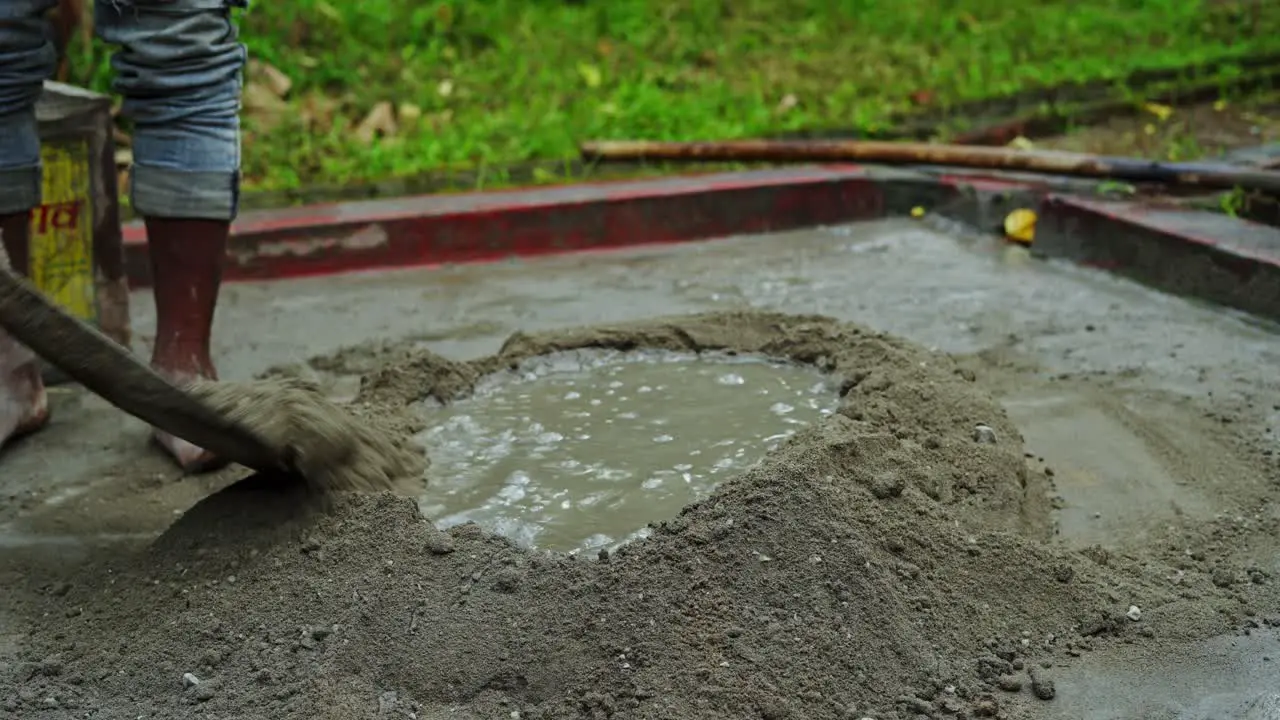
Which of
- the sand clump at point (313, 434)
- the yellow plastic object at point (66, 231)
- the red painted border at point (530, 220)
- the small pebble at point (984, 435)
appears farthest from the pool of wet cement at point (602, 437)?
the red painted border at point (530, 220)

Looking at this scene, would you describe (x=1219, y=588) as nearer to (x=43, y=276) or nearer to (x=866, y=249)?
(x=866, y=249)

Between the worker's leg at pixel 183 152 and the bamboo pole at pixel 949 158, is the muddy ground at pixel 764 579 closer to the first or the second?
the worker's leg at pixel 183 152

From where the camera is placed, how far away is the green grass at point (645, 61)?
18.0 ft

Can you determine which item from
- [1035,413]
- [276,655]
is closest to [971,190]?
[1035,413]

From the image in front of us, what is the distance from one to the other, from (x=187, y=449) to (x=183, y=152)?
1.94ft

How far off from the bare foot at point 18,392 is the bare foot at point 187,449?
0.30 m

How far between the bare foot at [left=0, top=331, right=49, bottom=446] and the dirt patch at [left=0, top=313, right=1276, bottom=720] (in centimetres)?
64

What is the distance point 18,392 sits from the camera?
3.06 metres

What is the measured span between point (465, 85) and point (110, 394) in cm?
402

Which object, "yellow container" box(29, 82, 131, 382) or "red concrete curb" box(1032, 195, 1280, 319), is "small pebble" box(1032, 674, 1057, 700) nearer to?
"red concrete curb" box(1032, 195, 1280, 319)

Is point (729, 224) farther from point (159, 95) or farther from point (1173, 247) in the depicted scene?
point (159, 95)

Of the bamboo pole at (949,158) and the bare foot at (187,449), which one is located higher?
the bamboo pole at (949,158)

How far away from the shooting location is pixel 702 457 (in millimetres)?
2807

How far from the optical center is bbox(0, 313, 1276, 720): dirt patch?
2094mm
